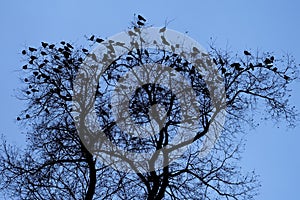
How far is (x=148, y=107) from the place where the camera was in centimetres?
893

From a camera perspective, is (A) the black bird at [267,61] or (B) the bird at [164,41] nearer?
(B) the bird at [164,41]

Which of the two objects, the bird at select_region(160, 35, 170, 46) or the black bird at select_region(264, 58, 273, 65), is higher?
the black bird at select_region(264, 58, 273, 65)

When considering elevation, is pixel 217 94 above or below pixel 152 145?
above

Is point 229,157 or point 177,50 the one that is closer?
point 177,50

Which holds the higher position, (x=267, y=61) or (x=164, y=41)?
(x=267, y=61)

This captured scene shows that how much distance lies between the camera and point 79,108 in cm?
944

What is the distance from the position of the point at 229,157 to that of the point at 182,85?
7.01 feet

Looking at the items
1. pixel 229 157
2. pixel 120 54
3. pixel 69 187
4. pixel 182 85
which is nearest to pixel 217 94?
pixel 182 85

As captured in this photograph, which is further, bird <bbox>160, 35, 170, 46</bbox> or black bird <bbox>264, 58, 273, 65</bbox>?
black bird <bbox>264, 58, 273, 65</bbox>

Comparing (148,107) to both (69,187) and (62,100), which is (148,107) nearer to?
(62,100)

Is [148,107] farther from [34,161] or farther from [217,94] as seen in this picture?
[34,161]

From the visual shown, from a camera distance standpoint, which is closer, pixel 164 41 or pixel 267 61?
pixel 164 41

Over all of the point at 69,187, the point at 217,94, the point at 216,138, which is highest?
the point at 217,94

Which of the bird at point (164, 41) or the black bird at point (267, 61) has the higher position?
the black bird at point (267, 61)
